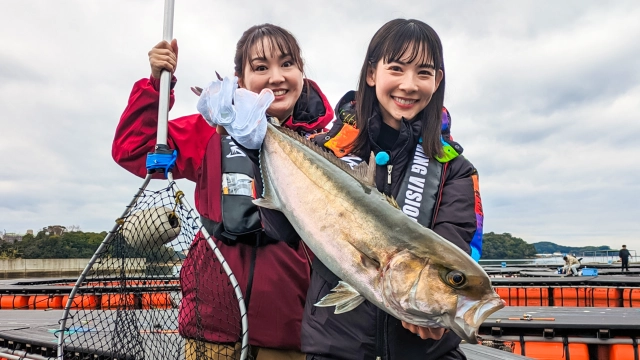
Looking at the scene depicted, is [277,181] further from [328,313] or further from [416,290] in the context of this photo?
[416,290]

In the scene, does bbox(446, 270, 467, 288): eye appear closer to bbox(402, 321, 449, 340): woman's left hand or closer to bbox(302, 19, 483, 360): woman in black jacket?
bbox(402, 321, 449, 340): woman's left hand

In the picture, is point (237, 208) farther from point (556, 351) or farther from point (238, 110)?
point (556, 351)

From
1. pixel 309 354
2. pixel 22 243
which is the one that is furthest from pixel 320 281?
pixel 22 243

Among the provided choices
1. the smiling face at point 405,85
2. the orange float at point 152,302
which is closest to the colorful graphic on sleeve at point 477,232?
the smiling face at point 405,85

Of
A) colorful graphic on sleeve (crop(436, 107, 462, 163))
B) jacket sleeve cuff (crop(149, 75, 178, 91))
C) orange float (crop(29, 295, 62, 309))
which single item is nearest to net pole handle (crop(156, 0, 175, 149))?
jacket sleeve cuff (crop(149, 75, 178, 91))

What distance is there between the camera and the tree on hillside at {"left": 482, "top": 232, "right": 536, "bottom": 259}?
3575 inches

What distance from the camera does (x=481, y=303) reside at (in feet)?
6.69

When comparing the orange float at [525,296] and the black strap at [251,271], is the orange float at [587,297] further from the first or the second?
the black strap at [251,271]

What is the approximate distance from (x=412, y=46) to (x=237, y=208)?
5.77 feet

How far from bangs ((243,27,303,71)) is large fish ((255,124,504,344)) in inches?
44.2

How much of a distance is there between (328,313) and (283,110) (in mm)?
1811

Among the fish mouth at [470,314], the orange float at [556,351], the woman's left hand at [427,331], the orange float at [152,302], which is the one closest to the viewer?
the fish mouth at [470,314]

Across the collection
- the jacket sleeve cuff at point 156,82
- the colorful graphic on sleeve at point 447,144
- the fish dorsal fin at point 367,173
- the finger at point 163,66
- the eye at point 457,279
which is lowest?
the eye at point 457,279

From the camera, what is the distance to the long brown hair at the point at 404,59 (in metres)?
3.01
